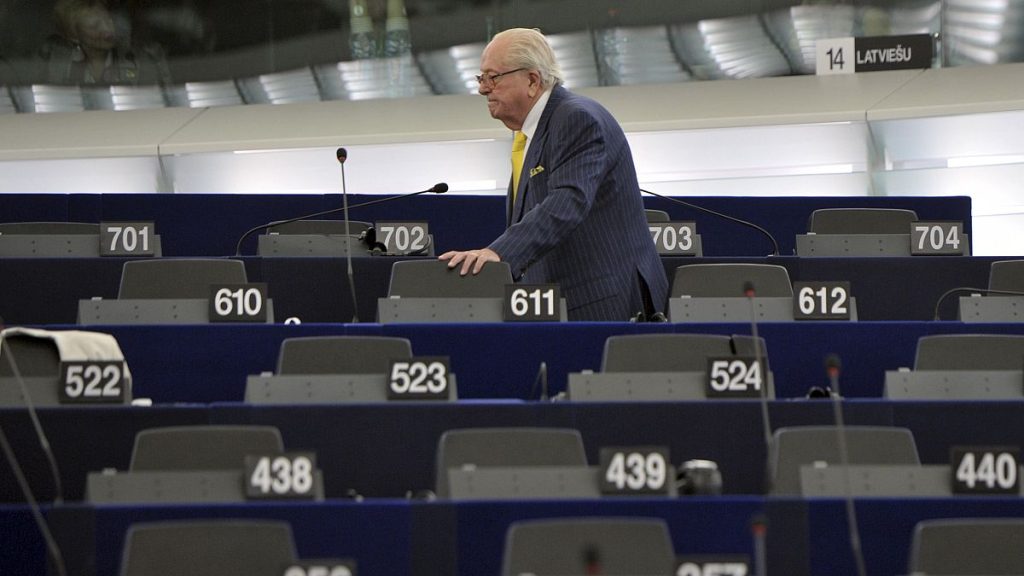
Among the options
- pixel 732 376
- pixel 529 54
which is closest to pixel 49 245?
pixel 529 54

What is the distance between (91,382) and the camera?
4.50 metres

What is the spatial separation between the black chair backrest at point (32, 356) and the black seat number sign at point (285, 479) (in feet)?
3.61

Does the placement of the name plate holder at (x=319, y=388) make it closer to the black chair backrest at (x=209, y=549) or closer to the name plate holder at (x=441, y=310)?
the name plate holder at (x=441, y=310)

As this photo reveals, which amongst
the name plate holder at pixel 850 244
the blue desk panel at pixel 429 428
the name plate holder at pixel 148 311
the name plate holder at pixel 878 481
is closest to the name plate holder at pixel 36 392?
the blue desk panel at pixel 429 428

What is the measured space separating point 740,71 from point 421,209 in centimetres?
273

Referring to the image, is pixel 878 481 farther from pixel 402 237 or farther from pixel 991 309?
pixel 402 237

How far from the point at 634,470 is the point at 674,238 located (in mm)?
3022

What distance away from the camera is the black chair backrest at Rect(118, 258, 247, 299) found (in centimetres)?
557

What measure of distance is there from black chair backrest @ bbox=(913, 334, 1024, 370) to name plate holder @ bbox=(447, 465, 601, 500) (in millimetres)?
1343

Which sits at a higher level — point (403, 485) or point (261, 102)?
point (261, 102)

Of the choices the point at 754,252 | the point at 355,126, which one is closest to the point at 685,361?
the point at 754,252

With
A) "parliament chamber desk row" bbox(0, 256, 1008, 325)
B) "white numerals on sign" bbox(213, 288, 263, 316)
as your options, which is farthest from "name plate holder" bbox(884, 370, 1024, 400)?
"white numerals on sign" bbox(213, 288, 263, 316)

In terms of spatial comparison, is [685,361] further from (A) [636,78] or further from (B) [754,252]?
(A) [636,78]

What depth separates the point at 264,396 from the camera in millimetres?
4500
